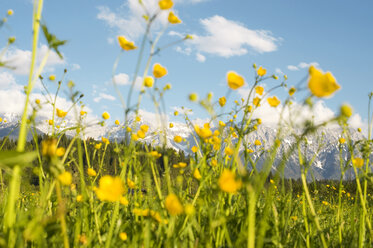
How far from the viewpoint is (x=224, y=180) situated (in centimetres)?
90

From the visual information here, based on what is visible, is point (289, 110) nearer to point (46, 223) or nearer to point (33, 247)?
point (46, 223)

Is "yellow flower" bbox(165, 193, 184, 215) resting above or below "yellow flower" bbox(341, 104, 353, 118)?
below

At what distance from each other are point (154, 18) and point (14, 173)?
744mm

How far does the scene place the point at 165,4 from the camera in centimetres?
116

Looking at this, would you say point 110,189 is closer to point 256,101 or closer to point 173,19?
point 173,19

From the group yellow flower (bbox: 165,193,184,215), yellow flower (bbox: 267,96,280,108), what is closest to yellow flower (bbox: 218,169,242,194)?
yellow flower (bbox: 165,193,184,215)

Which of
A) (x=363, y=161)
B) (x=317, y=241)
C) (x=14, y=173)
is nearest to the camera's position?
(x=14, y=173)

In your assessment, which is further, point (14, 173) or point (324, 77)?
point (324, 77)

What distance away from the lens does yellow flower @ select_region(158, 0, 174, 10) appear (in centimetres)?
114

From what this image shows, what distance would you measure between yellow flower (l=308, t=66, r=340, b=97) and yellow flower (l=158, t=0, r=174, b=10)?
604 mm

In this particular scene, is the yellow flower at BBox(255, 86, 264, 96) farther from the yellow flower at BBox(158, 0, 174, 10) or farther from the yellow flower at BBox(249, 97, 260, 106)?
the yellow flower at BBox(158, 0, 174, 10)

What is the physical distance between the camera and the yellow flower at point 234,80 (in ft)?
4.22

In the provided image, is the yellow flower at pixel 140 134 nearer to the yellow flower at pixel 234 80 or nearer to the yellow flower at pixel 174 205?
the yellow flower at pixel 234 80

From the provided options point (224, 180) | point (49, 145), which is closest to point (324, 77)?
point (224, 180)
